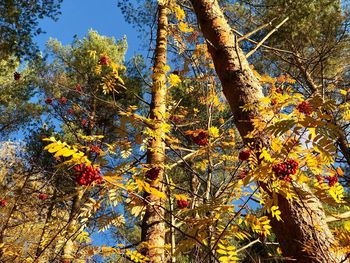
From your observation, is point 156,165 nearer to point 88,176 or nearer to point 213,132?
point 213,132

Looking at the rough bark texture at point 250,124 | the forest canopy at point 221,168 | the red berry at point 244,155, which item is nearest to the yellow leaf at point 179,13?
the forest canopy at point 221,168

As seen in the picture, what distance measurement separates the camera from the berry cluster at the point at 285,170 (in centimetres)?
208

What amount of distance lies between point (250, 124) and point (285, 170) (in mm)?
541

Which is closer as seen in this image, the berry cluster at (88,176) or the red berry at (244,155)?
the berry cluster at (88,176)

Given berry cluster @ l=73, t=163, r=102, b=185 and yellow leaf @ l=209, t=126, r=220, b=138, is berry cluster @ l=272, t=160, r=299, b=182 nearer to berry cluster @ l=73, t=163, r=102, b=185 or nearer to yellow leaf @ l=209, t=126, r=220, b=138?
berry cluster @ l=73, t=163, r=102, b=185

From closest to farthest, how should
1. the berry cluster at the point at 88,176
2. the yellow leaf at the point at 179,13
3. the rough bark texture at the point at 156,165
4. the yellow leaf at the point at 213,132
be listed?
1. the berry cluster at the point at 88,176
2. the rough bark texture at the point at 156,165
3. the yellow leaf at the point at 213,132
4. the yellow leaf at the point at 179,13

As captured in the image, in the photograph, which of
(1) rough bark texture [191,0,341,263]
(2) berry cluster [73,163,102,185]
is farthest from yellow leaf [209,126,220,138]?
(2) berry cluster [73,163,102,185]

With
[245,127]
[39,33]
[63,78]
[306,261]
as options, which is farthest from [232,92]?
[63,78]

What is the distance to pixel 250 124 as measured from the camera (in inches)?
100.0

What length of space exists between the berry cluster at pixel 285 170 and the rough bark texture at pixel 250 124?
0.65 ft

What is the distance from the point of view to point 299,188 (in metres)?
2.27

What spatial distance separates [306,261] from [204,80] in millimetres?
2424

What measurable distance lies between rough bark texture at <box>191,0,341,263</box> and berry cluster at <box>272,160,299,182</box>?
0.65 ft

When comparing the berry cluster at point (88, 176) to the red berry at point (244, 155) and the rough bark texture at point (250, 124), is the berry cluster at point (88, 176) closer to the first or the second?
the red berry at point (244, 155)
